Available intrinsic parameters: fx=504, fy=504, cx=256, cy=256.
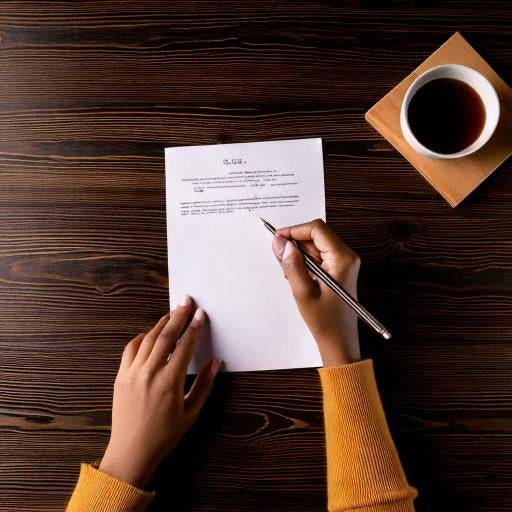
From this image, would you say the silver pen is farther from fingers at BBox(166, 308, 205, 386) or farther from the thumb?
fingers at BBox(166, 308, 205, 386)

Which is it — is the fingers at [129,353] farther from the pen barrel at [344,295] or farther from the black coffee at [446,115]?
the black coffee at [446,115]

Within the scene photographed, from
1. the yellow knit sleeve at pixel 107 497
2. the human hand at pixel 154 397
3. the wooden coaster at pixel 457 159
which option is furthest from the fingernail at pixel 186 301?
the wooden coaster at pixel 457 159

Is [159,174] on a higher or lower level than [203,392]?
higher

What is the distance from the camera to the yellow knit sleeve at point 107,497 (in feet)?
2.16

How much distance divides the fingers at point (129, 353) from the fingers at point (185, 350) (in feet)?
0.18

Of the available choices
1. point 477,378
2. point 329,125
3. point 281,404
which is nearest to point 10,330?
point 281,404

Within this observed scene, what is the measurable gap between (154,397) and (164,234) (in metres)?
0.23

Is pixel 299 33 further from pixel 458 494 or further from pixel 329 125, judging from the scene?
pixel 458 494

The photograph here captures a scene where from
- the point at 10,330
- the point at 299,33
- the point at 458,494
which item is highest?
the point at 299,33

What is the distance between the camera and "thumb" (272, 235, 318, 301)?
2.15 feet

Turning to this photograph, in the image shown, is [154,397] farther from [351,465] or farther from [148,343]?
[351,465]

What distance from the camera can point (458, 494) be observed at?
2.32ft

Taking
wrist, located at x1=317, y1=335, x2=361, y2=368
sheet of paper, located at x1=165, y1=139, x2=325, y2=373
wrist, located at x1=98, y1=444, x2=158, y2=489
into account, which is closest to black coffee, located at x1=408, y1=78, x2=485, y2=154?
sheet of paper, located at x1=165, y1=139, x2=325, y2=373

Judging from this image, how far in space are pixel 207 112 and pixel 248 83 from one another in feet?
0.25
